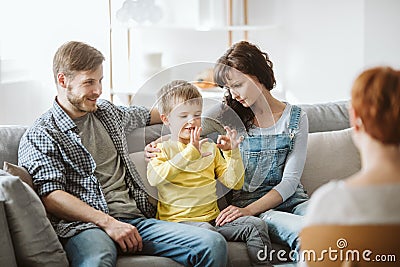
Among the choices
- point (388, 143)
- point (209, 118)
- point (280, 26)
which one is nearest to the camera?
point (388, 143)

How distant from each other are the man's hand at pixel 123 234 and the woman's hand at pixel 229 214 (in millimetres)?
317

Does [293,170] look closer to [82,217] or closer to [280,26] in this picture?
[82,217]

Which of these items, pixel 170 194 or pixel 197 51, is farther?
pixel 197 51

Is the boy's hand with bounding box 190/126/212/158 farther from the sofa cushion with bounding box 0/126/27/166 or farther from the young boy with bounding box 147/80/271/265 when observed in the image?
the sofa cushion with bounding box 0/126/27/166

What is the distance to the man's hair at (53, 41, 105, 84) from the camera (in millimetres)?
2701

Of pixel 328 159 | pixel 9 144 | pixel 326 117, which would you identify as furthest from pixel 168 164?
pixel 326 117

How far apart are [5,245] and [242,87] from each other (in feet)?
3.44

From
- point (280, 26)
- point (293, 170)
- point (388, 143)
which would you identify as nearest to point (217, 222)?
point (293, 170)

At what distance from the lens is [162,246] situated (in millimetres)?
2562

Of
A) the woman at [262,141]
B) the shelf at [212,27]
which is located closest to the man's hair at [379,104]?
the woman at [262,141]

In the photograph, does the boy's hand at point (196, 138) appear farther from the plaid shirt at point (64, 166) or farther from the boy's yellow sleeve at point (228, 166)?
the plaid shirt at point (64, 166)

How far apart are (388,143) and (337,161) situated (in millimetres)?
1635

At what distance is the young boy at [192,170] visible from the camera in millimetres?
2613

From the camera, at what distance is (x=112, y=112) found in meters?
2.85
